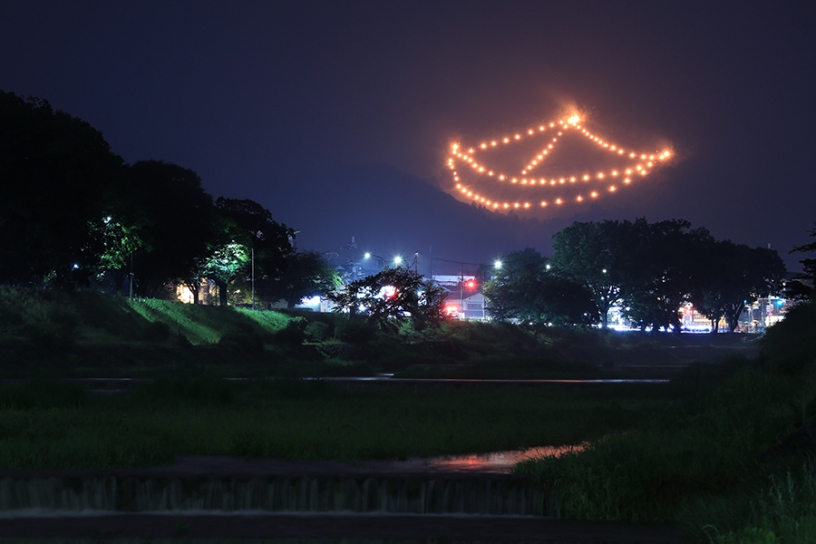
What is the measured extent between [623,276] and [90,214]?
70800 millimetres

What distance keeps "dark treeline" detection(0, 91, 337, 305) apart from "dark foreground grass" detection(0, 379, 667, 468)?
2793cm

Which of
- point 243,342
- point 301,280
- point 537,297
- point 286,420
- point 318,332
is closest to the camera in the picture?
point 286,420

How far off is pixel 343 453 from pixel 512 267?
98920 millimetres

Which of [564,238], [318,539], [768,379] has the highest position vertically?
[564,238]

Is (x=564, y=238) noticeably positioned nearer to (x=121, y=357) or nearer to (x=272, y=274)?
(x=272, y=274)

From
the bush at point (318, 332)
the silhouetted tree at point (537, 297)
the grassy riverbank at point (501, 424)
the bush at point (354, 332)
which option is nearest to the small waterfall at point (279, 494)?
the grassy riverbank at point (501, 424)

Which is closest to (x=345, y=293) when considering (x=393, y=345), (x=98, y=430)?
(x=393, y=345)

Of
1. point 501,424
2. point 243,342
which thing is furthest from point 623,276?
point 501,424

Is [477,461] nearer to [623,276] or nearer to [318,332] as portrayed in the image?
[318,332]

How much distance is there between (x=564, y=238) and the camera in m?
114

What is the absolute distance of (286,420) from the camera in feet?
70.6

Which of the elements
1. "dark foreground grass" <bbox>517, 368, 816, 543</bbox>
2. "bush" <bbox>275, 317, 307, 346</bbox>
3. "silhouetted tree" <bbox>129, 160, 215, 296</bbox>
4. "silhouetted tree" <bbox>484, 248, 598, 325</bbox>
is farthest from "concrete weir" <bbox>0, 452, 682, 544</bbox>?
"silhouetted tree" <bbox>484, 248, 598, 325</bbox>

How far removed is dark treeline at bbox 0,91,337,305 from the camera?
51.2 meters

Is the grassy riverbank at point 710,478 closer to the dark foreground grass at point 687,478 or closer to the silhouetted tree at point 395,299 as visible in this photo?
the dark foreground grass at point 687,478
